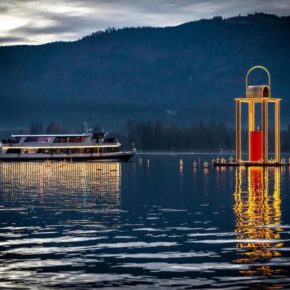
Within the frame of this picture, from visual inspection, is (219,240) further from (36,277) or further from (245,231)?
(36,277)

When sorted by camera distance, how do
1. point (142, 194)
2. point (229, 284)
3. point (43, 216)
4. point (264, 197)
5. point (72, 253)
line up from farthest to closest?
point (142, 194) < point (264, 197) < point (43, 216) < point (72, 253) < point (229, 284)

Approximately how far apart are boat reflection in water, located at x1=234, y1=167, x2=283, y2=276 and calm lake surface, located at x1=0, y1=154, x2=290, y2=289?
0.04 m

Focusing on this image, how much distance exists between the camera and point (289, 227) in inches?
2007

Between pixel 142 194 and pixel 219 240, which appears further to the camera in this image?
pixel 142 194

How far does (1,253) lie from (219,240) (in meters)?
10.9

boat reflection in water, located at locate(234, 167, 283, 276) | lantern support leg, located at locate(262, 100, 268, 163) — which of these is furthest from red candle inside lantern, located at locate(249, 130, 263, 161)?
boat reflection in water, located at locate(234, 167, 283, 276)

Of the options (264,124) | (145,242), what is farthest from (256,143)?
(145,242)

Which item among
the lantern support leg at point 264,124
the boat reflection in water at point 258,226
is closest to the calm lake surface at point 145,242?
the boat reflection in water at point 258,226

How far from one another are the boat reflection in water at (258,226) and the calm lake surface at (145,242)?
0.04 metres

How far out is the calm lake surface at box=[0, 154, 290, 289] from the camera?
33.6 m

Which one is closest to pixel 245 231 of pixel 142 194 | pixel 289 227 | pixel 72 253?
pixel 289 227

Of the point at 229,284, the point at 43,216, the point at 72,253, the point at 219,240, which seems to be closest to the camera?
the point at 229,284

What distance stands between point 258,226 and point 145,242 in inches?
383

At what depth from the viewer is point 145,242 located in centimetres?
4425
